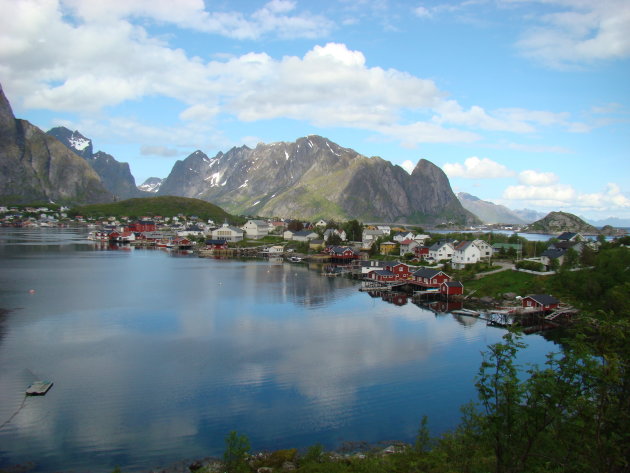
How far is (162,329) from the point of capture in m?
27.6

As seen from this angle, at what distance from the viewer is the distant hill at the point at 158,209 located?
453 ft

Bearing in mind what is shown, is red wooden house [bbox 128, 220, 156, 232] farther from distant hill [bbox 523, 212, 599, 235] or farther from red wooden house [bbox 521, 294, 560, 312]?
distant hill [bbox 523, 212, 599, 235]

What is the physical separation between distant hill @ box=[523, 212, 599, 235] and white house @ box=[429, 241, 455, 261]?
113 meters

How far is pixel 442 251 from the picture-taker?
2138 inches

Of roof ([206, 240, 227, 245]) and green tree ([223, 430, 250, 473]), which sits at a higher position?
roof ([206, 240, 227, 245])

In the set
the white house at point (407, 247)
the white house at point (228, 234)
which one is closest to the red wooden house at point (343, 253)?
the white house at point (407, 247)

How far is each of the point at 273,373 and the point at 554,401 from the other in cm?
1423

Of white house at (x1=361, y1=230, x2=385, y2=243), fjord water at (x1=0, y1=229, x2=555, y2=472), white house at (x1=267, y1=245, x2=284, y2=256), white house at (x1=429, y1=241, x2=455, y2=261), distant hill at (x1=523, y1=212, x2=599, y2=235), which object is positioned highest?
distant hill at (x1=523, y1=212, x2=599, y2=235)

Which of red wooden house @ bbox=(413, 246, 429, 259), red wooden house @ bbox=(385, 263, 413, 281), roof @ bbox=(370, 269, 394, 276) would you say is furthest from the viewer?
red wooden house @ bbox=(413, 246, 429, 259)

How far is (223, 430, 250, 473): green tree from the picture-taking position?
461 inches

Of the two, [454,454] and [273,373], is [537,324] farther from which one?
[454,454]

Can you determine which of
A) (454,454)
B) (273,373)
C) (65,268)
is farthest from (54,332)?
(65,268)

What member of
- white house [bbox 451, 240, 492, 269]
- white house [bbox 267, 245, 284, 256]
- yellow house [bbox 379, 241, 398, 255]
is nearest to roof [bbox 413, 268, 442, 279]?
white house [bbox 451, 240, 492, 269]

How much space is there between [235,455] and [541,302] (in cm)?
2735
